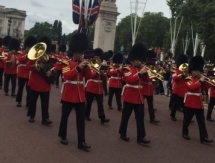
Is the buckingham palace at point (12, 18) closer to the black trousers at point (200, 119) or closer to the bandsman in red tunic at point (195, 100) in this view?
the bandsman in red tunic at point (195, 100)

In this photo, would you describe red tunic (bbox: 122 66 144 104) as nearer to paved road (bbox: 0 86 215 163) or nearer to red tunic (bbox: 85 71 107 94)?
paved road (bbox: 0 86 215 163)

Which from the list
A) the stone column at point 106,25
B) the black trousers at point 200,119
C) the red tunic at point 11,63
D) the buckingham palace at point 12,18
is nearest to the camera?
the black trousers at point 200,119

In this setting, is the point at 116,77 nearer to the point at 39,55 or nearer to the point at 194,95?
the point at 194,95

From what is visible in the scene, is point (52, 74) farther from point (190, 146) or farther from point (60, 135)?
point (190, 146)

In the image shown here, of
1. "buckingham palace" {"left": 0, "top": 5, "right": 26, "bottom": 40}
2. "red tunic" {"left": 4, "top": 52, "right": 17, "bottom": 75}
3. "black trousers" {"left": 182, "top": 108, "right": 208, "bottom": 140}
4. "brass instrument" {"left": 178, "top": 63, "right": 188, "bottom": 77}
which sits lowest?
"black trousers" {"left": 182, "top": 108, "right": 208, "bottom": 140}

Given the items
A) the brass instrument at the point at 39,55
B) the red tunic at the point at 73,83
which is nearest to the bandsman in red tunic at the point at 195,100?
the red tunic at the point at 73,83

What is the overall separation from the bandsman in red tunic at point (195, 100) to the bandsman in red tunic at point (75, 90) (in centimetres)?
233

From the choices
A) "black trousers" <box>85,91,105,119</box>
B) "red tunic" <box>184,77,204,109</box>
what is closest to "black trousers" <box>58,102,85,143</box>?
"black trousers" <box>85,91,105,119</box>

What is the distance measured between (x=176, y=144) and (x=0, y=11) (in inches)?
4480

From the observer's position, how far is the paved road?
607 centimetres

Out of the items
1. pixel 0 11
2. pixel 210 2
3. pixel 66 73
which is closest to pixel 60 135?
pixel 66 73

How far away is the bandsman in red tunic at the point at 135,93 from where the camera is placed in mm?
7258

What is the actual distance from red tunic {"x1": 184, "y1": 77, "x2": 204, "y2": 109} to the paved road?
2.57ft

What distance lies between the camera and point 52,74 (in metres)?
7.98
